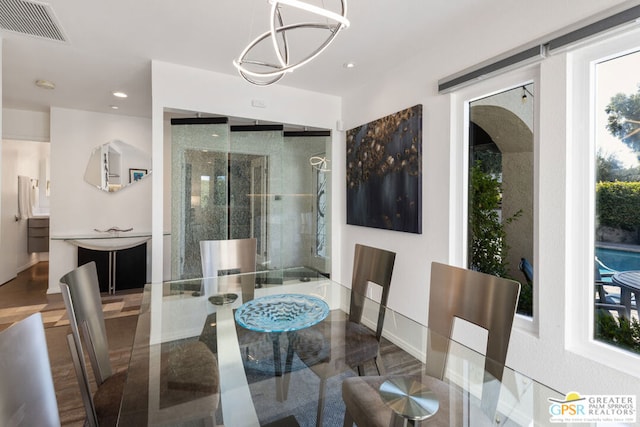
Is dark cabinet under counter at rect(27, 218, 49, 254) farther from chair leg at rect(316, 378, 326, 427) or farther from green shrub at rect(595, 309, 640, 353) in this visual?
green shrub at rect(595, 309, 640, 353)

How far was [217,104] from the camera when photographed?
3100mm

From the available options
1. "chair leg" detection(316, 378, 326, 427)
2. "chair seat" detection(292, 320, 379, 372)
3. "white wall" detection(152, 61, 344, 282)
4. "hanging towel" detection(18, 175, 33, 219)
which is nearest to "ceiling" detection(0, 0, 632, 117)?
"white wall" detection(152, 61, 344, 282)

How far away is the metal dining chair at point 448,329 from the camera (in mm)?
1090

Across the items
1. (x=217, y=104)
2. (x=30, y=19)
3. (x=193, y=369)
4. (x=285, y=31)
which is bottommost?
(x=193, y=369)

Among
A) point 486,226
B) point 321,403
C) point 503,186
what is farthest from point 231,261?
point 503,186

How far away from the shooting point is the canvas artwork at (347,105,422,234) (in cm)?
265

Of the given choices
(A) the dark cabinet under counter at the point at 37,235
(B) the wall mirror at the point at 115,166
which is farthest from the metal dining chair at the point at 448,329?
(A) the dark cabinet under counter at the point at 37,235

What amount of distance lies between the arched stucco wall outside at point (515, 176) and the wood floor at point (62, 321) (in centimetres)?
291

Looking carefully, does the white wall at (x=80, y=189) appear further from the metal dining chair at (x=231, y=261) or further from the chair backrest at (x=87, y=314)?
the chair backrest at (x=87, y=314)

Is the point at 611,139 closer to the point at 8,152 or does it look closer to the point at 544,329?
the point at 544,329

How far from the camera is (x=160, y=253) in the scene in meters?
2.89

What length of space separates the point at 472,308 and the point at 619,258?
0.88 m

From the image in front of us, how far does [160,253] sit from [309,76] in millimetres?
2296

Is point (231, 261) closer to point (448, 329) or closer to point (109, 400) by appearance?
point (109, 400)
